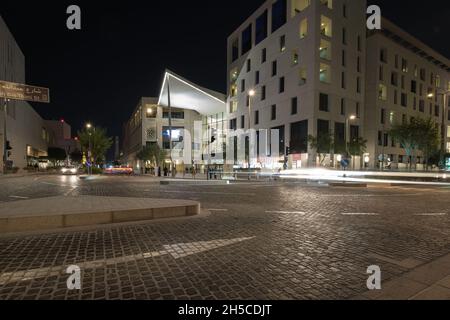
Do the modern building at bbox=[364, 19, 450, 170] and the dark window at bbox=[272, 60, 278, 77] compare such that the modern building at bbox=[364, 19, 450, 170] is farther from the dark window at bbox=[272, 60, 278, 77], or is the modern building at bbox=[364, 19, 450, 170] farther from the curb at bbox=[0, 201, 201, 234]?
the curb at bbox=[0, 201, 201, 234]

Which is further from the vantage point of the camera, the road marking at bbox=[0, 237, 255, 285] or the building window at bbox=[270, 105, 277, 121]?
the building window at bbox=[270, 105, 277, 121]

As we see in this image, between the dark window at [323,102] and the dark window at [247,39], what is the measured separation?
23.8m

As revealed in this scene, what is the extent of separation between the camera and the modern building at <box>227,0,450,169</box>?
41656mm

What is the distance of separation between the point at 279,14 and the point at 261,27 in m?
6.11

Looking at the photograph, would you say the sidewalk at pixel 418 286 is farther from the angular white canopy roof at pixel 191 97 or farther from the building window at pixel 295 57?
the building window at pixel 295 57

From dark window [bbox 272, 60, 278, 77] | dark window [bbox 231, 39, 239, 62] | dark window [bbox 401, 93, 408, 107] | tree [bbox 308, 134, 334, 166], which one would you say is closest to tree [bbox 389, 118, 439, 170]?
tree [bbox 308, 134, 334, 166]

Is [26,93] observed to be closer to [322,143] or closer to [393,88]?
[322,143]

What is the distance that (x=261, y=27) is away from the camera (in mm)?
53562

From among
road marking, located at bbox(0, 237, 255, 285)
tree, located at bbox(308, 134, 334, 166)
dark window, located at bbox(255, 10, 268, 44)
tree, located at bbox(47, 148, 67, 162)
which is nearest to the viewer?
road marking, located at bbox(0, 237, 255, 285)

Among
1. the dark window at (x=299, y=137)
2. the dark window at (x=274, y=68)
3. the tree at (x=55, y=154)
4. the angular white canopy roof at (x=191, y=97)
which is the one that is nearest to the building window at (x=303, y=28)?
the dark window at (x=274, y=68)

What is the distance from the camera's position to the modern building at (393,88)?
51156 millimetres

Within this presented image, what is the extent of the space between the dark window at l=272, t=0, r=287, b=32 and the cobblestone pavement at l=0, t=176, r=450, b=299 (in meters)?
48.6

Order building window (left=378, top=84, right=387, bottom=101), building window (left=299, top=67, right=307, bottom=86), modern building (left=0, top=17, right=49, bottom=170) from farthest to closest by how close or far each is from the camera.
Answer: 1. building window (left=378, top=84, right=387, bottom=101)
2. building window (left=299, top=67, right=307, bottom=86)
3. modern building (left=0, top=17, right=49, bottom=170)
